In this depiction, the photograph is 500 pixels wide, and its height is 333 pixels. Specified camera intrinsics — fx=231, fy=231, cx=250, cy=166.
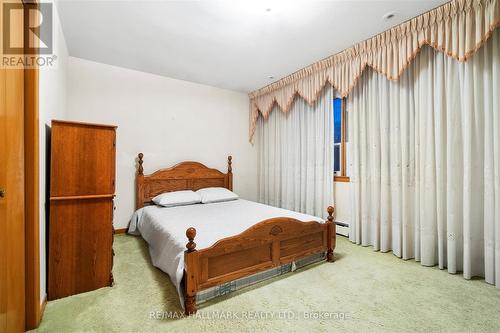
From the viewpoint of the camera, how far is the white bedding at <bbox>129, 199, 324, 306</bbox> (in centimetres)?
191

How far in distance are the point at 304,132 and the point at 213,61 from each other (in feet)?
6.01

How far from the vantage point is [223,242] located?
183cm

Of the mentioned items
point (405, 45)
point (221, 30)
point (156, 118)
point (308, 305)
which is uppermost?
point (221, 30)

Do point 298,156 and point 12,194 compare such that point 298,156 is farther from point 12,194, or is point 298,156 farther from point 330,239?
point 12,194

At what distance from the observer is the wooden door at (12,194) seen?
1.15 metres

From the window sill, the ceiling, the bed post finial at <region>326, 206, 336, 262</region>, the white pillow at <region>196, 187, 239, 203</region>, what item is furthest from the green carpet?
the ceiling

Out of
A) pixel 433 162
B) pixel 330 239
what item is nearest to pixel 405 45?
pixel 433 162

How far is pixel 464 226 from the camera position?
2129 mm

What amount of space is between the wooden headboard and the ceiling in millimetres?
1545

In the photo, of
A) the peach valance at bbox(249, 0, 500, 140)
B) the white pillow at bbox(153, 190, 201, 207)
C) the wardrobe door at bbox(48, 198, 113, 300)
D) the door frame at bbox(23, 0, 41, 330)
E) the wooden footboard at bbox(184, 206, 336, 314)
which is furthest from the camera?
the white pillow at bbox(153, 190, 201, 207)

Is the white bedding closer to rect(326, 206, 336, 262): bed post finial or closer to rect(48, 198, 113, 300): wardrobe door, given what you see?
rect(326, 206, 336, 262): bed post finial

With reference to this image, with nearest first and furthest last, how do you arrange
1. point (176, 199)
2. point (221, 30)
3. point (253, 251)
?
point (253, 251), point (221, 30), point (176, 199)

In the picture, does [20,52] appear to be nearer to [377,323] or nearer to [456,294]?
[377,323]

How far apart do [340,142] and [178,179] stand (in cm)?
268
